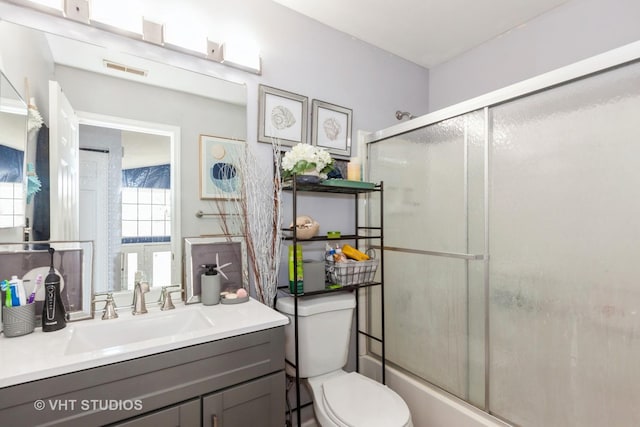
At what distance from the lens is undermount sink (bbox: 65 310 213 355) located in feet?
3.78

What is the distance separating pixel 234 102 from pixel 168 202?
61 cm

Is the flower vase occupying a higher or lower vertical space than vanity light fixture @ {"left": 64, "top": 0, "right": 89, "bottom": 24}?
lower

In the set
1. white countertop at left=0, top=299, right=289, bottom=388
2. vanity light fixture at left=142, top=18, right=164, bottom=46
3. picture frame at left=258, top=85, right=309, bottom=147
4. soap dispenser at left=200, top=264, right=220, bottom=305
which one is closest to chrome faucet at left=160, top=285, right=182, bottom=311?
white countertop at left=0, top=299, right=289, bottom=388

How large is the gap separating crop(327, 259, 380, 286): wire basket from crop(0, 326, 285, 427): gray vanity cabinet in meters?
0.55

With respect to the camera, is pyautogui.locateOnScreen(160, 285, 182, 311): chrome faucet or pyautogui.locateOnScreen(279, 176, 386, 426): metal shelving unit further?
pyautogui.locateOnScreen(279, 176, 386, 426): metal shelving unit

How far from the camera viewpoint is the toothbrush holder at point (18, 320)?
1045mm

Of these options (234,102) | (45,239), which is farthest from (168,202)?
(234,102)

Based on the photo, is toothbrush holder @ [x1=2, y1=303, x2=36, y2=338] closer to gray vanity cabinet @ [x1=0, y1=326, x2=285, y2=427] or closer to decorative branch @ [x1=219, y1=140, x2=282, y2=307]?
gray vanity cabinet @ [x1=0, y1=326, x2=285, y2=427]

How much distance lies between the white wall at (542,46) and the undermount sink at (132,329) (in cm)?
227

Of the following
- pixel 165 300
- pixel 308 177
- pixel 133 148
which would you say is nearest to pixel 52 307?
pixel 165 300

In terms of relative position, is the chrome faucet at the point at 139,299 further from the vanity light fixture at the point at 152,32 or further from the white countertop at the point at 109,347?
the vanity light fixture at the point at 152,32

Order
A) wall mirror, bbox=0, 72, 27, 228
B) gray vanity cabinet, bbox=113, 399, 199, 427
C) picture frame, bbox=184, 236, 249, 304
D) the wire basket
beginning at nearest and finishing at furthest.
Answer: gray vanity cabinet, bbox=113, 399, 199, 427, wall mirror, bbox=0, 72, 27, 228, picture frame, bbox=184, 236, 249, 304, the wire basket

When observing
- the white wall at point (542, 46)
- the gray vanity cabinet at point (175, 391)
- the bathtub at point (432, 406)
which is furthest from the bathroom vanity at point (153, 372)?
the white wall at point (542, 46)

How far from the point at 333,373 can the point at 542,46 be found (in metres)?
2.23
